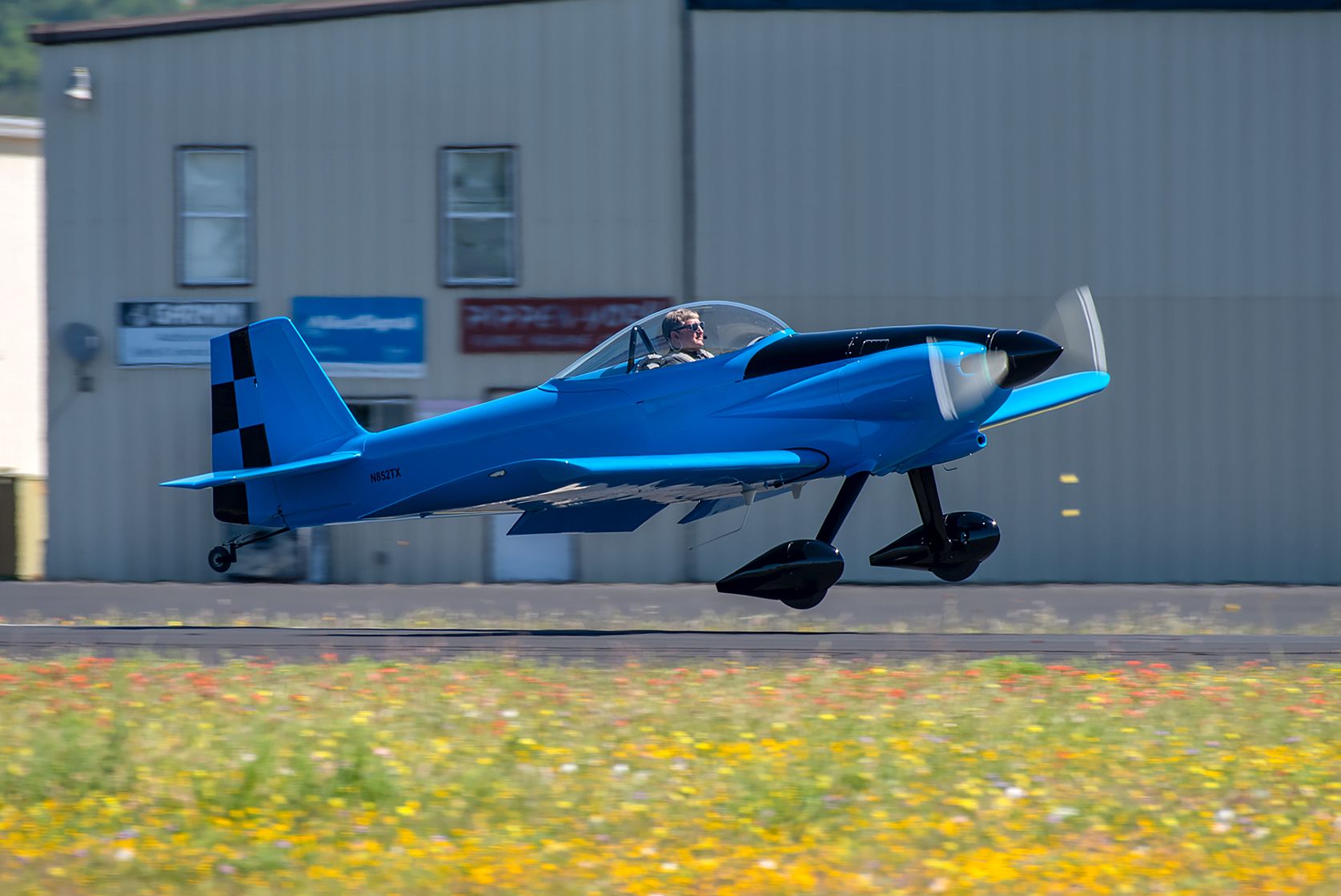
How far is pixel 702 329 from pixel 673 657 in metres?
3.07

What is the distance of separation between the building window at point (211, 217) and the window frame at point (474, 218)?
8.22ft

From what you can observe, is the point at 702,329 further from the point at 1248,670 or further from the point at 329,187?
the point at 329,187

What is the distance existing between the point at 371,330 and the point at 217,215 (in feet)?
8.18

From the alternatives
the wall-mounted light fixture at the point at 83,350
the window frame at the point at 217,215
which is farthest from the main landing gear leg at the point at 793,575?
the wall-mounted light fixture at the point at 83,350

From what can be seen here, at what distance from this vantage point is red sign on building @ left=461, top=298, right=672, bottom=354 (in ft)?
57.2

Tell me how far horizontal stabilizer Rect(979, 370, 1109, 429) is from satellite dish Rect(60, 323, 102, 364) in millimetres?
11591

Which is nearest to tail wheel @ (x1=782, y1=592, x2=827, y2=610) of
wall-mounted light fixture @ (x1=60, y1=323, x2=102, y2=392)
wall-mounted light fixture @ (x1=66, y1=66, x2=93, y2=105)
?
wall-mounted light fixture @ (x1=60, y1=323, x2=102, y2=392)

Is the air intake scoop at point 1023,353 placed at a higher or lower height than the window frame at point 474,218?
lower

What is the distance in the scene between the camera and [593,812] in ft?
18.9

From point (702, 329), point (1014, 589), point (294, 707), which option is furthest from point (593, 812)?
point (1014, 589)

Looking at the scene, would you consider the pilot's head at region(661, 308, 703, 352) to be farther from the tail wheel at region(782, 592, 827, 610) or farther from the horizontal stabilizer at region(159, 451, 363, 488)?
the horizontal stabilizer at region(159, 451, 363, 488)

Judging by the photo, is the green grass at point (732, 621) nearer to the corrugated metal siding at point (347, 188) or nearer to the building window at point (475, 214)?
the corrugated metal siding at point (347, 188)

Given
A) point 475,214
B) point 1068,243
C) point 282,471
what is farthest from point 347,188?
point 1068,243

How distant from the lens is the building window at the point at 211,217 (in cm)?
1784
